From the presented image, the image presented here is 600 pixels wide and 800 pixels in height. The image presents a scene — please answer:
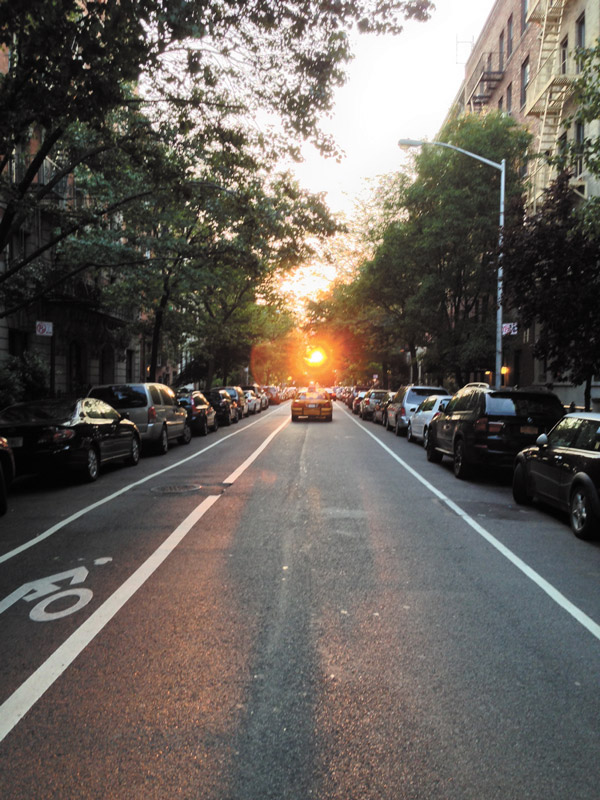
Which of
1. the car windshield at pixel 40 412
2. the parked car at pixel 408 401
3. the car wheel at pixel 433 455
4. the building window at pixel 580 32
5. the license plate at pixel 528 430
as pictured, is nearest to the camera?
the car windshield at pixel 40 412

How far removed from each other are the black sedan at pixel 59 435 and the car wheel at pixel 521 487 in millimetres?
7035

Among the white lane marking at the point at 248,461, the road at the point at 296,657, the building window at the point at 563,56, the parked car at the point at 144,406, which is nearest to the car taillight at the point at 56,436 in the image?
the road at the point at 296,657

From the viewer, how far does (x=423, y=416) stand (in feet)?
64.4

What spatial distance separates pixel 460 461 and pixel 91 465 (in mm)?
6696

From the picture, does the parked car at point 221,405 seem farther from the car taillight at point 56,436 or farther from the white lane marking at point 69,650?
the white lane marking at point 69,650

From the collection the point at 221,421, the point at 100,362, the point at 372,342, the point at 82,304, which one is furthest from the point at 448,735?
the point at 372,342

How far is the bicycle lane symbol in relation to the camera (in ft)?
16.5

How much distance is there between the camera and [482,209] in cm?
2578

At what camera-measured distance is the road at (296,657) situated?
2959 mm

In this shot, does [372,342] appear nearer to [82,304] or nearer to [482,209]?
[482,209]

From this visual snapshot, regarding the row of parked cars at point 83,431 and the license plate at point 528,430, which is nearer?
the row of parked cars at point 83,431

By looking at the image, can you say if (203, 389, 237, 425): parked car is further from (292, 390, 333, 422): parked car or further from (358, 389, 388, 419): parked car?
(358, 389, 388, 419): parked car

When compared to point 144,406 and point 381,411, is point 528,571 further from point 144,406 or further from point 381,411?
point 381,411

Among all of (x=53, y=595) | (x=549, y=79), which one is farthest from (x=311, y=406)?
(x=53, y=595)
